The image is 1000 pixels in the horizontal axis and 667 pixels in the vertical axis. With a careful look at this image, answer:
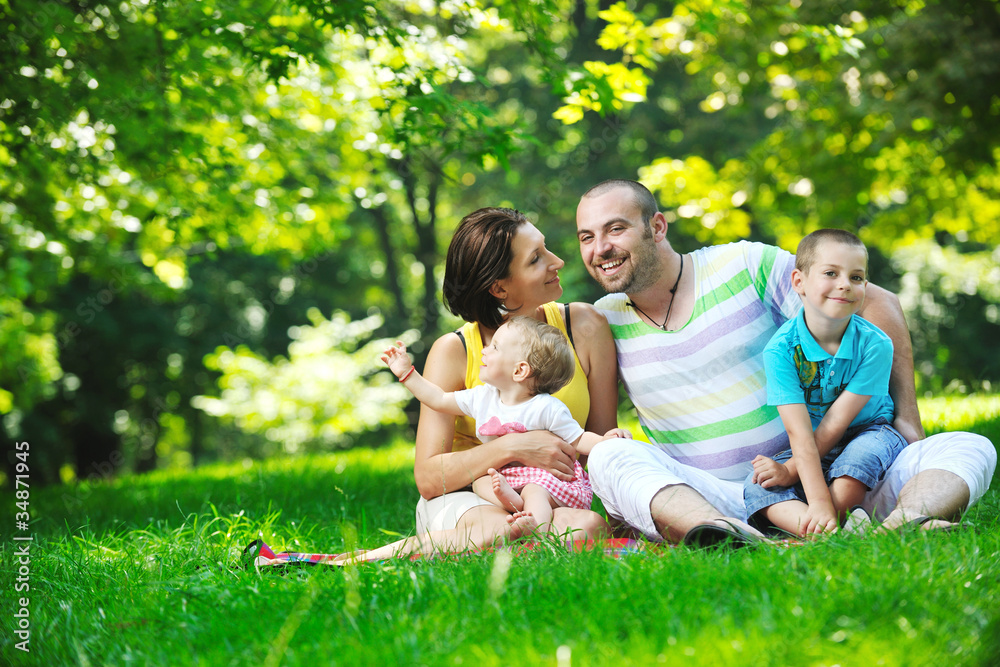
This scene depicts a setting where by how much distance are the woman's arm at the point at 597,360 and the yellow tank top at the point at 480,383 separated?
0.13 feet

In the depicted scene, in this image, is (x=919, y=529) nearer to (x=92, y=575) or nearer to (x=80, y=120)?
(x=92, y=575)

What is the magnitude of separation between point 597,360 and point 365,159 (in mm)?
6408

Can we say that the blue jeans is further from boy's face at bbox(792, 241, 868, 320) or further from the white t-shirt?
the white t-shirt

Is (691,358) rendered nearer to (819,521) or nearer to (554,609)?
(819,521)

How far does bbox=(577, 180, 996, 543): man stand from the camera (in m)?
2.88

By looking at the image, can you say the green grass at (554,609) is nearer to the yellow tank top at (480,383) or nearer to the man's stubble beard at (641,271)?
the yellow tank top at (480,383)

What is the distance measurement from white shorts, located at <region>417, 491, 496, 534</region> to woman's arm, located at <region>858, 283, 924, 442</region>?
169 centimetres

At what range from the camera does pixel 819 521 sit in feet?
8.73

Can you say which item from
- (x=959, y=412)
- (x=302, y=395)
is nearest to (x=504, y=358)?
(x=959, y=412)

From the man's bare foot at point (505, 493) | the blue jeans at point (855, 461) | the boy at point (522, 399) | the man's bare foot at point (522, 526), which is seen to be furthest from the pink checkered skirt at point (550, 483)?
the blue jeans at point (855, 461)

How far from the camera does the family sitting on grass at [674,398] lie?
9.07 feet

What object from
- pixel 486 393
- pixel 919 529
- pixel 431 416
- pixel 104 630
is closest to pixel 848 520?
pixel 919 529

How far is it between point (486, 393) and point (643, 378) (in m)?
0.72

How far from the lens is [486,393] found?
3.27m
